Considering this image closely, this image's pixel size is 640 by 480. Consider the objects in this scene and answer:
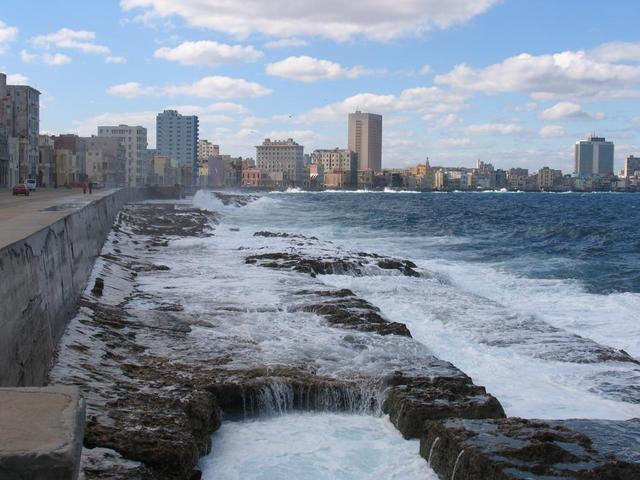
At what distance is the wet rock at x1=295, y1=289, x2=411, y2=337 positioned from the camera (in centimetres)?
1191

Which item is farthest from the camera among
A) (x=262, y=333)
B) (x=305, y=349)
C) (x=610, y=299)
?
(x=610, y=299)

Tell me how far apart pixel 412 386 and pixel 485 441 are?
2.32m

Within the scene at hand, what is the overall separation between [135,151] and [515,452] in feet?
478

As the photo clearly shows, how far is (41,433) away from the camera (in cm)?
331

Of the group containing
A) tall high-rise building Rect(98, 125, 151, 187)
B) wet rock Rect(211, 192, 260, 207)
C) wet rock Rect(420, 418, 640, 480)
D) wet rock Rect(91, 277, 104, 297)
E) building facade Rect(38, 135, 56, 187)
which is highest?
tall high-rise building Rect(98, 125, 151, 187)

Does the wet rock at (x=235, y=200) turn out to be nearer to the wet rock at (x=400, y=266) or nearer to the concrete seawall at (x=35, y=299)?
the wet rock at (x=400, y=266)

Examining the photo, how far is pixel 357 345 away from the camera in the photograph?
35.8ft

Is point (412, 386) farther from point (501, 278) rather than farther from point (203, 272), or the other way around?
point (501, 278)

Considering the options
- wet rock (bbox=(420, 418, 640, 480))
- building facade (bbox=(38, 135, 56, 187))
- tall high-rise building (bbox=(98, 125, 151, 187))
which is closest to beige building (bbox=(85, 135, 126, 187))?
tall high-rise building (bbox=(98, 125, 151, 187))

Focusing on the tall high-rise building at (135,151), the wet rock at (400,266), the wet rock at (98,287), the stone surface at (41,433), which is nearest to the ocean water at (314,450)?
the stone surface at (41,433)

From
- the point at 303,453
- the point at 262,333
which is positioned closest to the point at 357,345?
the point at 262,333

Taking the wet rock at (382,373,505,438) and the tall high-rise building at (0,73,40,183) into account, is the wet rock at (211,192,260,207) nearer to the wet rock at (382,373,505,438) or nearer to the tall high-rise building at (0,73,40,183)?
the tall high-rise building at (0,73,40,183)

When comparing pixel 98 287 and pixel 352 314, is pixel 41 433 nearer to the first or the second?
pixel 352 314

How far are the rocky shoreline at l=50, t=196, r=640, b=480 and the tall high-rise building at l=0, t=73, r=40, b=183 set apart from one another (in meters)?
68.4
